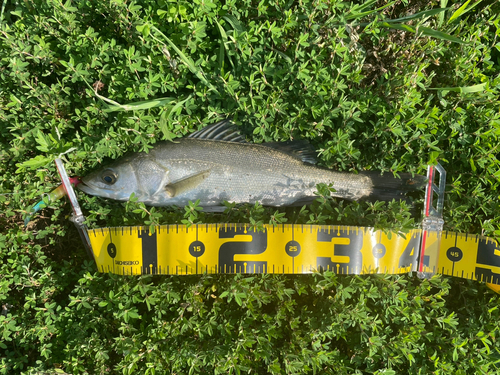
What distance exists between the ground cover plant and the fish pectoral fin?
252 millimetres

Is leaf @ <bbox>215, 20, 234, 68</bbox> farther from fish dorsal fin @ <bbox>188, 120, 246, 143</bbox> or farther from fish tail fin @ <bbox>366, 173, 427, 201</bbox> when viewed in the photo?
fish tail fin @ <bbox>366, 173, 427, 201</bbox>

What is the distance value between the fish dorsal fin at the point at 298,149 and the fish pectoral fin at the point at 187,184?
2.60 ft

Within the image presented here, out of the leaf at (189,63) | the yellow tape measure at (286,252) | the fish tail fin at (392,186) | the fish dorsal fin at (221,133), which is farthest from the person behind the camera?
the fish dorsal fin at (221,133)

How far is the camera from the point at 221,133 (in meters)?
3.49

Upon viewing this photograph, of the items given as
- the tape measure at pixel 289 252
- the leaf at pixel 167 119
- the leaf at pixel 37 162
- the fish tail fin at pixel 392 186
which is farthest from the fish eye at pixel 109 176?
the fish tail fin at pixel 392 186

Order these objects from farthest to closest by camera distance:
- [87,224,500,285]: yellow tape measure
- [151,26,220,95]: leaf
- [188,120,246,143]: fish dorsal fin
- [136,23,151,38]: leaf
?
[188,120,246,143]: fish dorsal fin < [87,224,500,285]: yellow tape measure < [151,26,220,95]: leaf < [136,23,151,38]: leaf

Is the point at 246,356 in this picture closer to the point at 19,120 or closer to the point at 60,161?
the point at 60,161

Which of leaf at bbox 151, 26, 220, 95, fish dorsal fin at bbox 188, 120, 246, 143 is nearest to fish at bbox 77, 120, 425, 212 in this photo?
fish dorsal fin at bbox 188, 120, 246, 143

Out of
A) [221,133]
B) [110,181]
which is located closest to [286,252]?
[221,133]

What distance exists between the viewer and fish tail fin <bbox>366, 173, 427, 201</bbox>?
127 inches

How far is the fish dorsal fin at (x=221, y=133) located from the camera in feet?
11.3

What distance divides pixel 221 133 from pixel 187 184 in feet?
2.33

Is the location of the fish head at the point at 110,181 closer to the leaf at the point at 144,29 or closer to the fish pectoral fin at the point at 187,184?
the fish pectoral fin at the point at 187,184

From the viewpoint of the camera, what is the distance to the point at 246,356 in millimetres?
3029
